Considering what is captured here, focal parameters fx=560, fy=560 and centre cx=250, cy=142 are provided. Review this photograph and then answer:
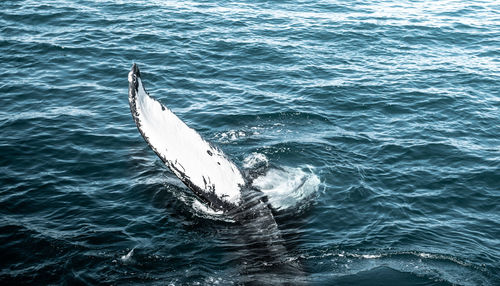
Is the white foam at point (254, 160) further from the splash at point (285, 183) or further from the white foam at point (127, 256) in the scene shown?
the white foam at point (127, 256)

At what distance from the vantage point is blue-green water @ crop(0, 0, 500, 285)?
11828 mm

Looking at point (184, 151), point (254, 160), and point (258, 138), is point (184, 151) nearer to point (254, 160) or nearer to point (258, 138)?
point (254, 160)

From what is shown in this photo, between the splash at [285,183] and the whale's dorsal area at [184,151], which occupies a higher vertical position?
the whale's dorsal area at [184,151]

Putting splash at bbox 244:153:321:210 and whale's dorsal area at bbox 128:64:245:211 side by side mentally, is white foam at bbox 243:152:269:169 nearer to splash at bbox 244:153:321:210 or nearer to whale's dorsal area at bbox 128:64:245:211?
splash at bbox 244:153:321:210

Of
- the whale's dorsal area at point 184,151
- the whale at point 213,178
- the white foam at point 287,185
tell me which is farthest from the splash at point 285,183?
the whale's dorsal area at point 184,151

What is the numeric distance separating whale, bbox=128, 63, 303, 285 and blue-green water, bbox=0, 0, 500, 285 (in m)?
0.23

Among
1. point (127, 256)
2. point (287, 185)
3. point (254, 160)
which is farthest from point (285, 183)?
point (127, 256)

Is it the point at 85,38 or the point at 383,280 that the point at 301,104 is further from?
the point at 85,38

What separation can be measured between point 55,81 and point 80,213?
366 inches

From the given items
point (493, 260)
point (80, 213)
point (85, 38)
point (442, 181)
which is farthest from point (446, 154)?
point (85, 38)

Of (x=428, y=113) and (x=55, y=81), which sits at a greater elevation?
(x=55, y=81)

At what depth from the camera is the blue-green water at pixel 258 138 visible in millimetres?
11828

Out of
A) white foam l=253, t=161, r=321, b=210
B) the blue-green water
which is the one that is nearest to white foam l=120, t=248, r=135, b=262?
the blue-green water

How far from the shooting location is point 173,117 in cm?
1214
